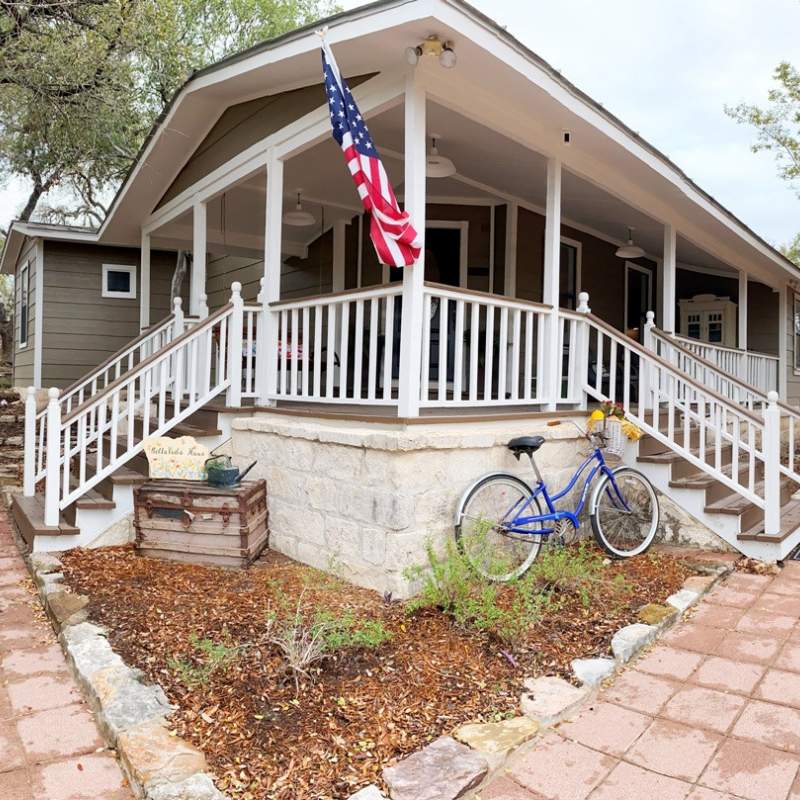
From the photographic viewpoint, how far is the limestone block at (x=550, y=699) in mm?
2596

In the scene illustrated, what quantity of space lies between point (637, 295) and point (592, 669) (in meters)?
7.67

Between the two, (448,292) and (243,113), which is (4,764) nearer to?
(448,292)

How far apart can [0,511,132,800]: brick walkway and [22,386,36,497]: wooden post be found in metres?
1.85

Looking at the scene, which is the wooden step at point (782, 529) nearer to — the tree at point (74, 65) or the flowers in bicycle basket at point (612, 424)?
the flowers in bicycle basket at point (612, 424)

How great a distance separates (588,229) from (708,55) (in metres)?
19.9

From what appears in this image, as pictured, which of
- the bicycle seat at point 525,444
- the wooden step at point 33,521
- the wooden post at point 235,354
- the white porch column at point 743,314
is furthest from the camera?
the white porch column at point 743,314

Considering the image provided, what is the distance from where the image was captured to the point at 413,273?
3965 millimetres

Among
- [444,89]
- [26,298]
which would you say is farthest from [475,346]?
[26,298]

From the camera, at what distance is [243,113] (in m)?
6.05

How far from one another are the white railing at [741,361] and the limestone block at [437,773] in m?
5.38

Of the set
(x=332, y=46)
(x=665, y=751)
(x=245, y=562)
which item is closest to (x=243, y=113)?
(x=332, y=46)

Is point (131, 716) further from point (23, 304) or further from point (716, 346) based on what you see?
point (23, 304)

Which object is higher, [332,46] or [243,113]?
[243,113]

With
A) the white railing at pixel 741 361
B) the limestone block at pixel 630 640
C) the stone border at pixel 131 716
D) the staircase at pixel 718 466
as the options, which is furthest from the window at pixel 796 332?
the stone border at pixel 131 716
